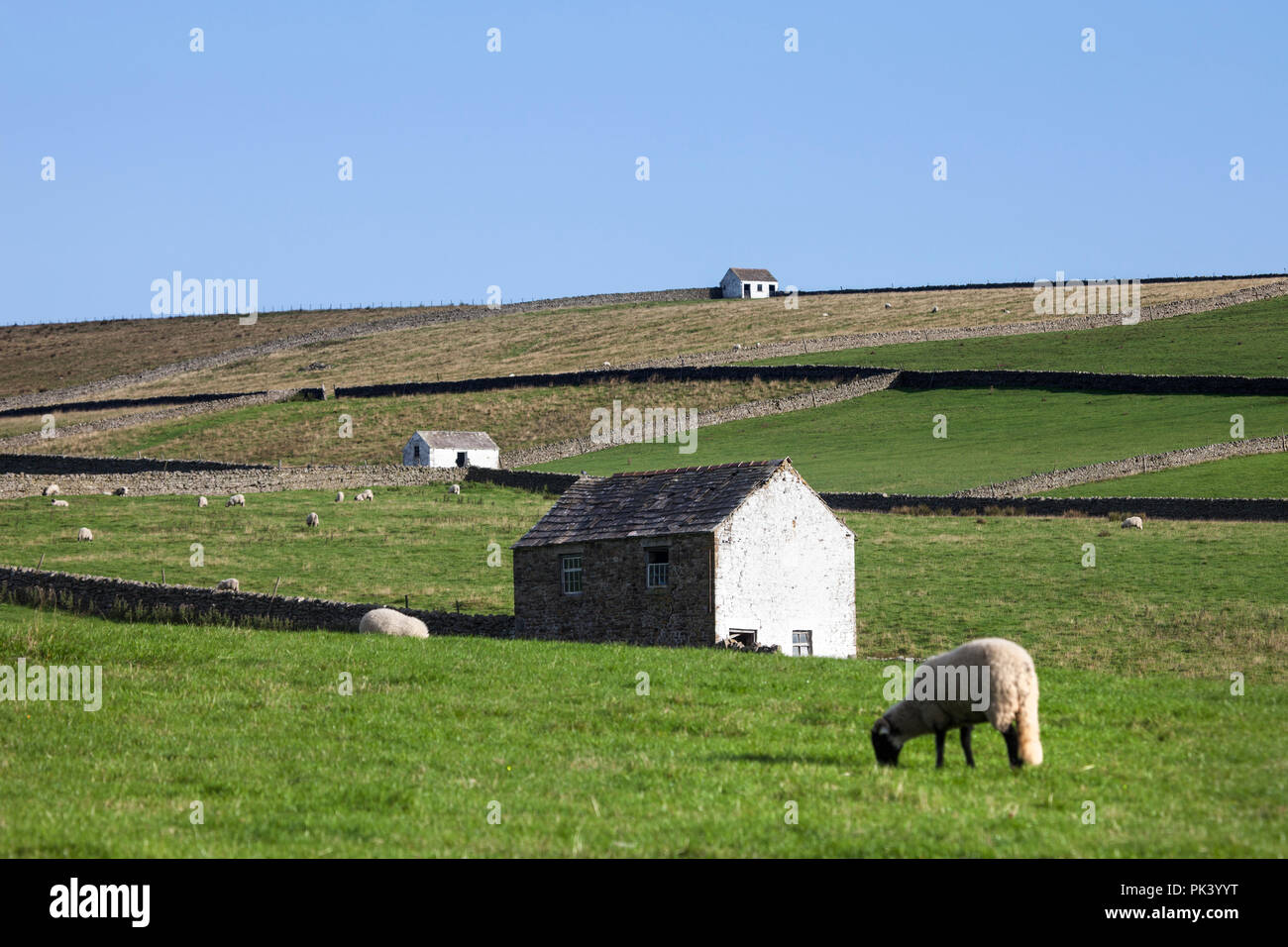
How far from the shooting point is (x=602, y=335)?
429ft

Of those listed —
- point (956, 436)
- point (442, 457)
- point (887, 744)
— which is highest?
point (956, 436)

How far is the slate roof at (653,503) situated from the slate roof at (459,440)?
4172cm

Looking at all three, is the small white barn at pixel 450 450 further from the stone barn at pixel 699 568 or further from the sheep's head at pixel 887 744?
the sheep's head at pixel 887 744

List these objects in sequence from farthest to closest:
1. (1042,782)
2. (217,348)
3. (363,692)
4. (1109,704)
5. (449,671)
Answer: (217,348) → (449,671) → (363,692) → (1109,704) → (1042,782)

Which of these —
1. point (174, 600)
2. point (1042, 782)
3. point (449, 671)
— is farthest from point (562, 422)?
point (1042, 782)

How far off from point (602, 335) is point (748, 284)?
3848 centimetres

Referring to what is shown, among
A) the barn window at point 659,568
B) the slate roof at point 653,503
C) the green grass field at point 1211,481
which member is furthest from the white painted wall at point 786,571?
the green grass field at point 1211,481

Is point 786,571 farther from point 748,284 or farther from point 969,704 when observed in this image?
point 748,284

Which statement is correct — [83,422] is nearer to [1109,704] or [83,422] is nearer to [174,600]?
[174,600]

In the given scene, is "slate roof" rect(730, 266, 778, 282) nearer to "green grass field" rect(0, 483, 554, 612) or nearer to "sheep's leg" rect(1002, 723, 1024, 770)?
"green grass field" rect(0, 483, 554, 612)

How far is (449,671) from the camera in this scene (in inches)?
898

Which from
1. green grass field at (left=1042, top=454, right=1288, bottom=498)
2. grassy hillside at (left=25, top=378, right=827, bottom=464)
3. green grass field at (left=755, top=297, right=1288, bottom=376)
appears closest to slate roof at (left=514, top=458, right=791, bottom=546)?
green grass field at (left=1042, top=454, right=1288, bottom=498)

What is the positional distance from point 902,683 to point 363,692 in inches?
317

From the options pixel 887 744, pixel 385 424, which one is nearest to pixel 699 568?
pixel 887 744
